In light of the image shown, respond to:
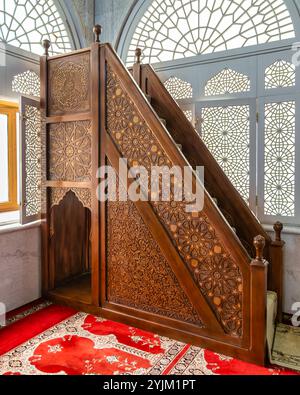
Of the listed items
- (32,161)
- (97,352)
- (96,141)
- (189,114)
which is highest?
(189,114)

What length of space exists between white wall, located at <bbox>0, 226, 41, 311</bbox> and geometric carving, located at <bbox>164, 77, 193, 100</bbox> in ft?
6.67

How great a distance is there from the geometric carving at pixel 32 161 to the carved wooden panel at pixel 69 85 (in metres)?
0.20

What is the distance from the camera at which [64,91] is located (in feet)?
10.7

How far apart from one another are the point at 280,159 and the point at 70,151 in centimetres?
200

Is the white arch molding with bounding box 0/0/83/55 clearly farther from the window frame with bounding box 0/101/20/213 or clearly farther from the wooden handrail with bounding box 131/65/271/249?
the wooden handrail with bounding box 131/65/271/249

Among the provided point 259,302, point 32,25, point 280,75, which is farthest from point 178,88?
point 259,302

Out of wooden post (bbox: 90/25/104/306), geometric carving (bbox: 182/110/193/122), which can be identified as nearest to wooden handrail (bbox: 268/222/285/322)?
geometric carving (bbox: 182/110/193/122)

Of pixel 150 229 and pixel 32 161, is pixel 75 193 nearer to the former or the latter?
pixel 32 161

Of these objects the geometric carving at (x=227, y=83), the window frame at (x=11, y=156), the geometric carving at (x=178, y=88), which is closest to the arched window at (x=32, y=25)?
the window frame at (x=11, y=156)

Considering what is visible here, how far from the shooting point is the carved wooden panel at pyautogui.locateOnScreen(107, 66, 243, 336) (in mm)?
2457

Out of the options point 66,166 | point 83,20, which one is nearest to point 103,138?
point 66,166

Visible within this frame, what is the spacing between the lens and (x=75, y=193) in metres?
3.22

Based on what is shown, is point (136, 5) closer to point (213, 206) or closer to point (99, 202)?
point (99, 202)

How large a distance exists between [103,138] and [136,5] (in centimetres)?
198
